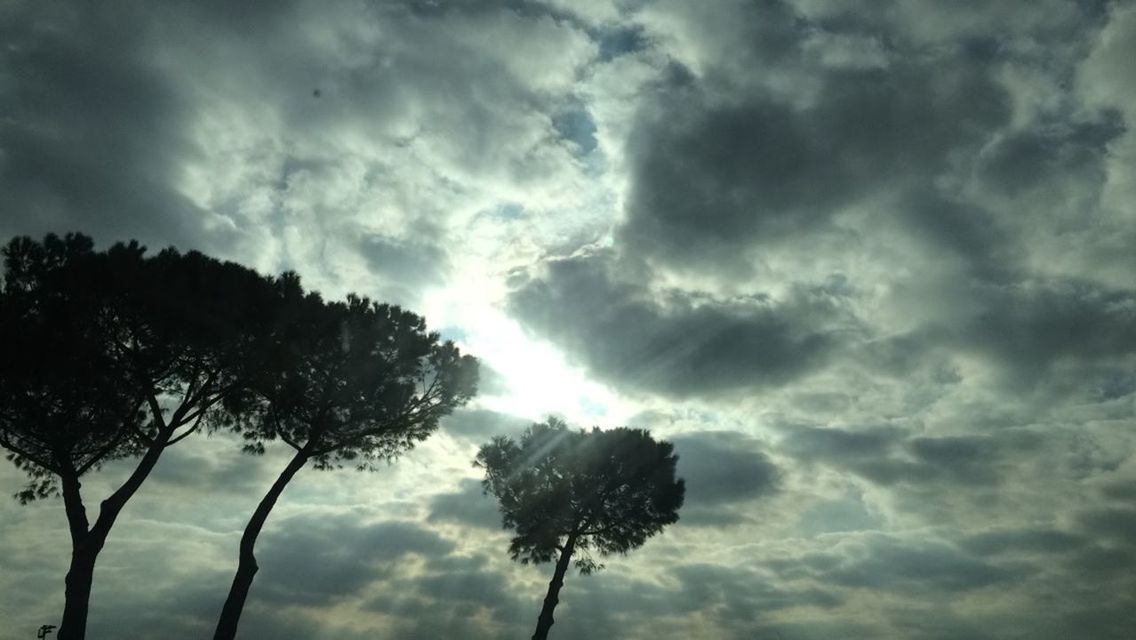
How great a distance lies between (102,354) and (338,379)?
585 cm

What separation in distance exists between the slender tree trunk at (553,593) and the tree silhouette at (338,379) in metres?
7.78

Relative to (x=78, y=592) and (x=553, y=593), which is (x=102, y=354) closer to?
(x=78, y=592)

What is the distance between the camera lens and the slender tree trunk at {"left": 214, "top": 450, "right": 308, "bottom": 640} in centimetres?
1706

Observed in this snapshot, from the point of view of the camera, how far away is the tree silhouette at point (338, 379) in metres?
19.6

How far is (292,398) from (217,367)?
222cm

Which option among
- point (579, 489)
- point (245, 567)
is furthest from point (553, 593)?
point (245, 567)

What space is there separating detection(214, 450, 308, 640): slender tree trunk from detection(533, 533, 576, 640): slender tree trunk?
1000 cm

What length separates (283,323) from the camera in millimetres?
19641

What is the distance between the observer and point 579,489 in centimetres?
2645

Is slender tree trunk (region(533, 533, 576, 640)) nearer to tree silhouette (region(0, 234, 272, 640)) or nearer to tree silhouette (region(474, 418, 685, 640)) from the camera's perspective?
tree silhouette (region(474, 418, 685, 640))

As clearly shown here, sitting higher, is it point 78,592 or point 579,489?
point 579,489

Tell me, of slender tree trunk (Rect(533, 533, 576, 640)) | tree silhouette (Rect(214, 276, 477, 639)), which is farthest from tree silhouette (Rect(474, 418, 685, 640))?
tree silhouette (Rect(214, 276, 477, 639))

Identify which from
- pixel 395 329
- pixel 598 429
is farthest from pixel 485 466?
pixel 395 329

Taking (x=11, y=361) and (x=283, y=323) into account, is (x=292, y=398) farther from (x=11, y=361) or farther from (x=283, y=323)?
(x=11, y=361)
